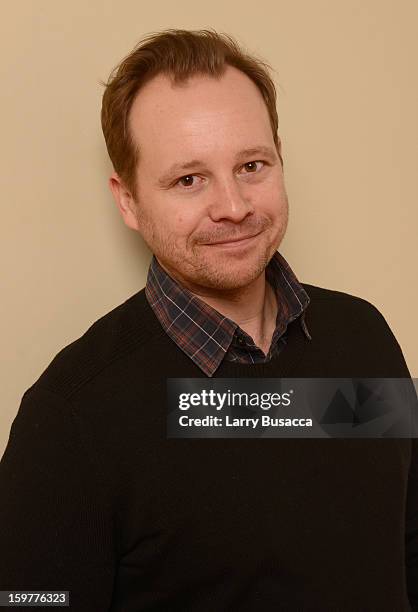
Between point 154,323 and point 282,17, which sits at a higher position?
point 282,17

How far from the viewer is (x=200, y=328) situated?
129 cm

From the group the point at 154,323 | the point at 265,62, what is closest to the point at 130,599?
the point at 154,323

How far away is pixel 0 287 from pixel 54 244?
0.13m

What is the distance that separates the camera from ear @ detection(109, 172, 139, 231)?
→ 136 cm

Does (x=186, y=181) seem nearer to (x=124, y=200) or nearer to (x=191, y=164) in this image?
(x=191, y=164)

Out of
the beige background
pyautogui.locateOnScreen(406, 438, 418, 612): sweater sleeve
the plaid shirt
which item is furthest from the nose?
pyautogui.locateOnScreen(406, 438, 418, 612): sweater sleeve

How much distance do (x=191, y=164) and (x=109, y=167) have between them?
0.28 m

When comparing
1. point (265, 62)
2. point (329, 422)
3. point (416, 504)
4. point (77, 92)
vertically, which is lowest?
point (416, 504)

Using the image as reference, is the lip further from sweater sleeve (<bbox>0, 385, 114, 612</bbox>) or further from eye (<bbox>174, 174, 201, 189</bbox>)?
sweater sleeve (<bbox>0, 385, 114, 612</bbox>)

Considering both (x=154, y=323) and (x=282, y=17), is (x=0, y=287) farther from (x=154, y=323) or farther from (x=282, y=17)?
(x=282, y=17)

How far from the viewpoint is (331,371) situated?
1389mm

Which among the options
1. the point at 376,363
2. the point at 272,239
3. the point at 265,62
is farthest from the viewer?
the point at 265,62

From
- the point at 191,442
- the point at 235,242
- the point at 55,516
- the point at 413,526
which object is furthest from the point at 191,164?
the point at 413,526

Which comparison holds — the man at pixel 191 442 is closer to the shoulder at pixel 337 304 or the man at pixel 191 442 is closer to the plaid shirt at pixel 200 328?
the plaid shirt at pixel 200 328
